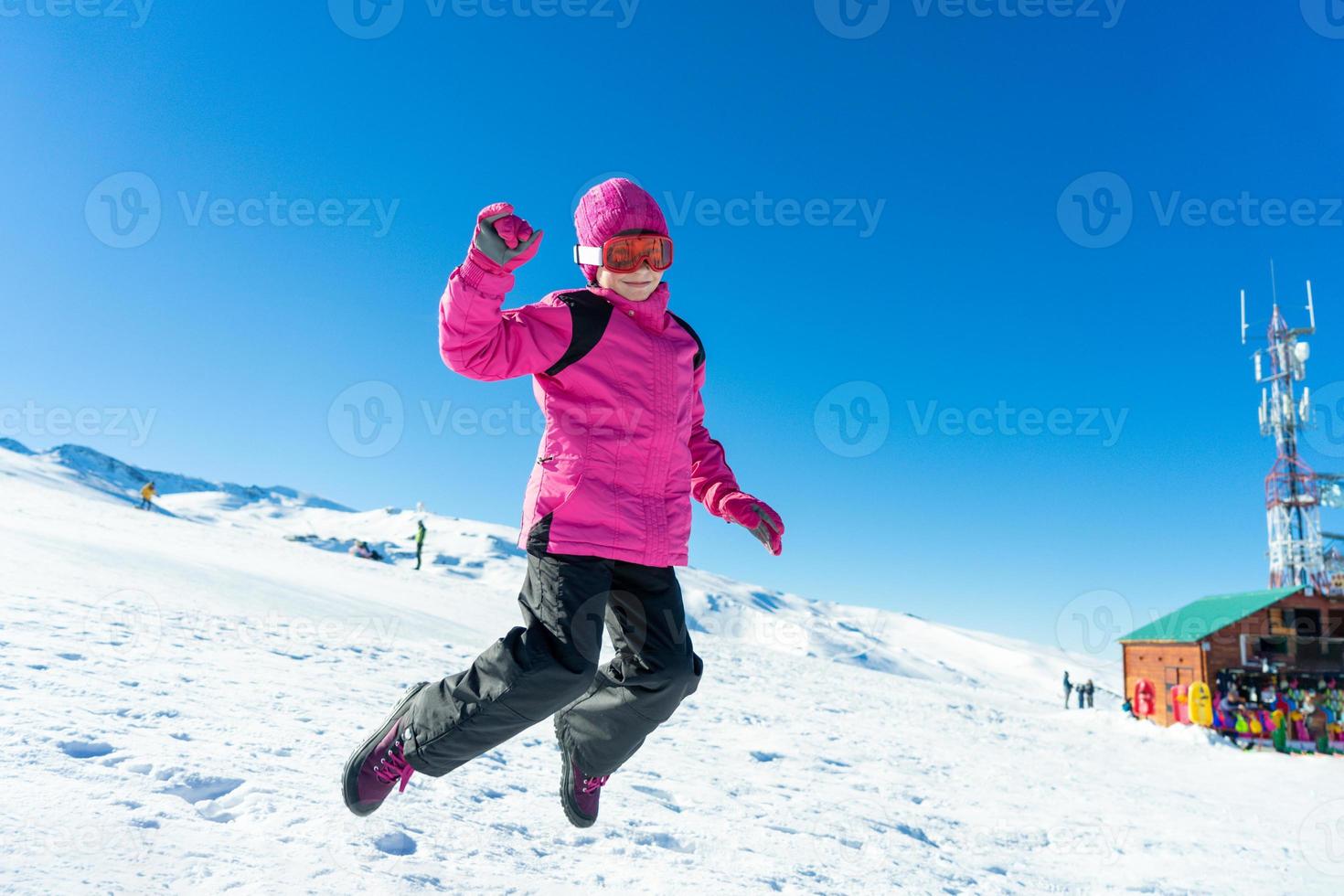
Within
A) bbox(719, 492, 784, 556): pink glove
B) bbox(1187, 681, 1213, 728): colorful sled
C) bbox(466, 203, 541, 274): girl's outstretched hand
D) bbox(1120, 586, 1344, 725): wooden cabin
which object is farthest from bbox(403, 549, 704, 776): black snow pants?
bbox(1120, 586, 1344, 725): wooden cabin

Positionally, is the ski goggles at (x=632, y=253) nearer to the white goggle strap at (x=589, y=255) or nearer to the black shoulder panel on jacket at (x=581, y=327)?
the white goggle strap at (x=589, y=255)

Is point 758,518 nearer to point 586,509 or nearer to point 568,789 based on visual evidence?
point 586,509

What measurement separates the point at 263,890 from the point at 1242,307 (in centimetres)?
4043

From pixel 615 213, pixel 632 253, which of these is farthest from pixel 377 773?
pixel 615 213

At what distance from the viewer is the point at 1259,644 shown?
23.9 meters

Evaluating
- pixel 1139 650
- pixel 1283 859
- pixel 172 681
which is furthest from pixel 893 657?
pixel 172 681

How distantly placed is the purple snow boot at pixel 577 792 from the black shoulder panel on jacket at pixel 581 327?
5.31ft

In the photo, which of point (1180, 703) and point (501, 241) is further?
point (1180, 703)

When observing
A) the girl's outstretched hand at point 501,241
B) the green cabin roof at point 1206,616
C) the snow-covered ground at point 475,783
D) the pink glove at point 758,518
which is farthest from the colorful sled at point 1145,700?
the girl's outstretched hand at point 501,241

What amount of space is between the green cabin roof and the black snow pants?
26.7 m

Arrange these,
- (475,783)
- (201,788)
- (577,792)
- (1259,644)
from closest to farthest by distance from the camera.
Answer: (577,792)
(201,788)
(475,783)
(1259,644)

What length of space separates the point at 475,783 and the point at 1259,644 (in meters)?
27.6

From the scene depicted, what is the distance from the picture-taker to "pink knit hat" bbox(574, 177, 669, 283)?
3061 millimetres

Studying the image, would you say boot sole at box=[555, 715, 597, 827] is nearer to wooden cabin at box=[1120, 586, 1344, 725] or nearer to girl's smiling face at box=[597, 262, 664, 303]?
girl's smiling face at box=[597, 262, 664, 303]
